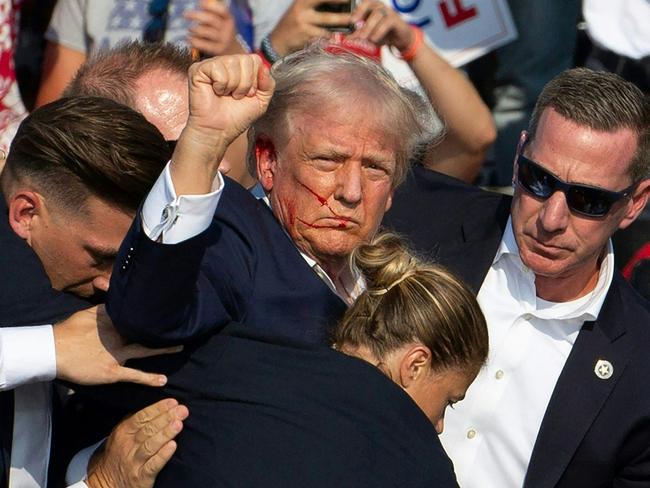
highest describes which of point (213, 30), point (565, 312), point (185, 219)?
point (185, 219)

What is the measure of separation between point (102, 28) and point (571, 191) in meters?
1.85

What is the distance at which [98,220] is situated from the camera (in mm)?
3025

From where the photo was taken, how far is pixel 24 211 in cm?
306

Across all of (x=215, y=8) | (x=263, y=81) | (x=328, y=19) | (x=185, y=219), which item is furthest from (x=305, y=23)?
(x=185, y=219)

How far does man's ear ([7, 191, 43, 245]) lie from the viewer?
3033 mm

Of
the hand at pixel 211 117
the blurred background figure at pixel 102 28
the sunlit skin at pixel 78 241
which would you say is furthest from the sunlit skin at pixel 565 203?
the hand at pixel 211 117

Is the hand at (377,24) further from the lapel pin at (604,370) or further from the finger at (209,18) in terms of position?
the lapel pin at (604,370)

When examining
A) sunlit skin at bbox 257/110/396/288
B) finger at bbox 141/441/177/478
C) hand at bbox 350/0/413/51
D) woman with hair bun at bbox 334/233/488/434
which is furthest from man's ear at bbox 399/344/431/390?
hand at bbox 350/0/413/51

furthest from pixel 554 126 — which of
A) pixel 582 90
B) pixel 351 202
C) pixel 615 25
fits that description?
pixel 615 25

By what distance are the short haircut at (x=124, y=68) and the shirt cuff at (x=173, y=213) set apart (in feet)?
3.92

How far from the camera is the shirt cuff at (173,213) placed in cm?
247

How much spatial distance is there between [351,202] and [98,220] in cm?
56

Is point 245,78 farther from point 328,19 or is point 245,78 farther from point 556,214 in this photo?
point 328,19

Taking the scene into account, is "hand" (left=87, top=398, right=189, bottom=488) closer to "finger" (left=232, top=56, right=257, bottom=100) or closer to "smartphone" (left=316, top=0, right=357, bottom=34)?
"finger" (left=232, top=56, right=257, bottom=100)
